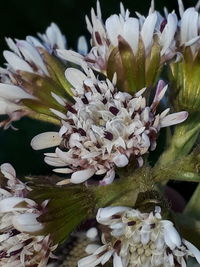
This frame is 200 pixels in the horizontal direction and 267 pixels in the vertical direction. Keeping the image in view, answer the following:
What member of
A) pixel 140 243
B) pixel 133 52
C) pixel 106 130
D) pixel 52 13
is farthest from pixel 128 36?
pixel 52 13

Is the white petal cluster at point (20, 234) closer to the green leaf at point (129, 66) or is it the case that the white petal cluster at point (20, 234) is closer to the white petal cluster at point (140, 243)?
the white petal cluster at point (140, 243)

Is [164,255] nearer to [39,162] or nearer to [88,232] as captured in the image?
[88,232]

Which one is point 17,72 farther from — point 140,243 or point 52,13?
point 52,13

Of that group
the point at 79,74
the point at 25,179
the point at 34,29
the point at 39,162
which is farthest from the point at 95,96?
the point at 34,29

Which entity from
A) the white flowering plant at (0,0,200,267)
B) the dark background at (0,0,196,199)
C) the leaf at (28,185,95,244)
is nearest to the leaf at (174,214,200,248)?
the white flowering plant at (0,0,200,267)

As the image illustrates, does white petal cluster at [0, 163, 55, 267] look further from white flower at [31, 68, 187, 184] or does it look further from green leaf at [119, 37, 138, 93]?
green leaf at [119, 37, 138, 93]

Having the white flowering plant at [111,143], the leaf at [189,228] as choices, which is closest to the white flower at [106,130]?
the white flowering plant at [111,143]

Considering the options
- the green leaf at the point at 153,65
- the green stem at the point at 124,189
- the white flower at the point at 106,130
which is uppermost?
the green leaf at the point at 153,65
